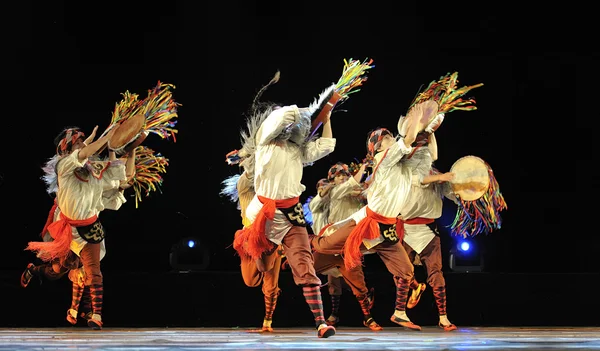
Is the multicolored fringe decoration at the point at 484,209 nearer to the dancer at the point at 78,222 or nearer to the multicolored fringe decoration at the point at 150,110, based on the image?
the multicolored fringe decoration at the point at 150,110

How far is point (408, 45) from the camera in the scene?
826cm

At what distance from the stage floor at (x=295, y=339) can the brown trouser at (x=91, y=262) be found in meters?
0.35

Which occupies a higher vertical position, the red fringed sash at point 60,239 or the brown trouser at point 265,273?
the red fringed sash at point 60,239

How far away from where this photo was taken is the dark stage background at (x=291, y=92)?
8023 mm

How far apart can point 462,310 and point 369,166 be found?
1399 millimetres

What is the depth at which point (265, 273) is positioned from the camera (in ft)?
20.2

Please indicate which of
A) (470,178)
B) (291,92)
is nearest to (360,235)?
(470,178)

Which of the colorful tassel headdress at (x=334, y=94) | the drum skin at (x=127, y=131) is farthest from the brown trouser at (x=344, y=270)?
the drum skin at (x=127, y=131)

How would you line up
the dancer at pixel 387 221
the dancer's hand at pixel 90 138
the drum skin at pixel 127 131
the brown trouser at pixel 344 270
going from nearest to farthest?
the dancer at pixel 387 221
the dancer's hand at pixel 90 138
the brown trouser at pixel 344 270
the drum skin at pixel 127 131

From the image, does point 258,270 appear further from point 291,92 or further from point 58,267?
point 291,92

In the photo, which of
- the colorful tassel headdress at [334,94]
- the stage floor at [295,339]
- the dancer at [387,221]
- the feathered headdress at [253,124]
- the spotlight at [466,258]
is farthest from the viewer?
the spotlight at [466,258]

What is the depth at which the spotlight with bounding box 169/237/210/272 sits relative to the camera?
7.62m

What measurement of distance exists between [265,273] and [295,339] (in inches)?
33.1

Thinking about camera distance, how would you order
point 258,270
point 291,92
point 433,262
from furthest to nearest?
point 291,92 < point 433,262 < point 258,270
